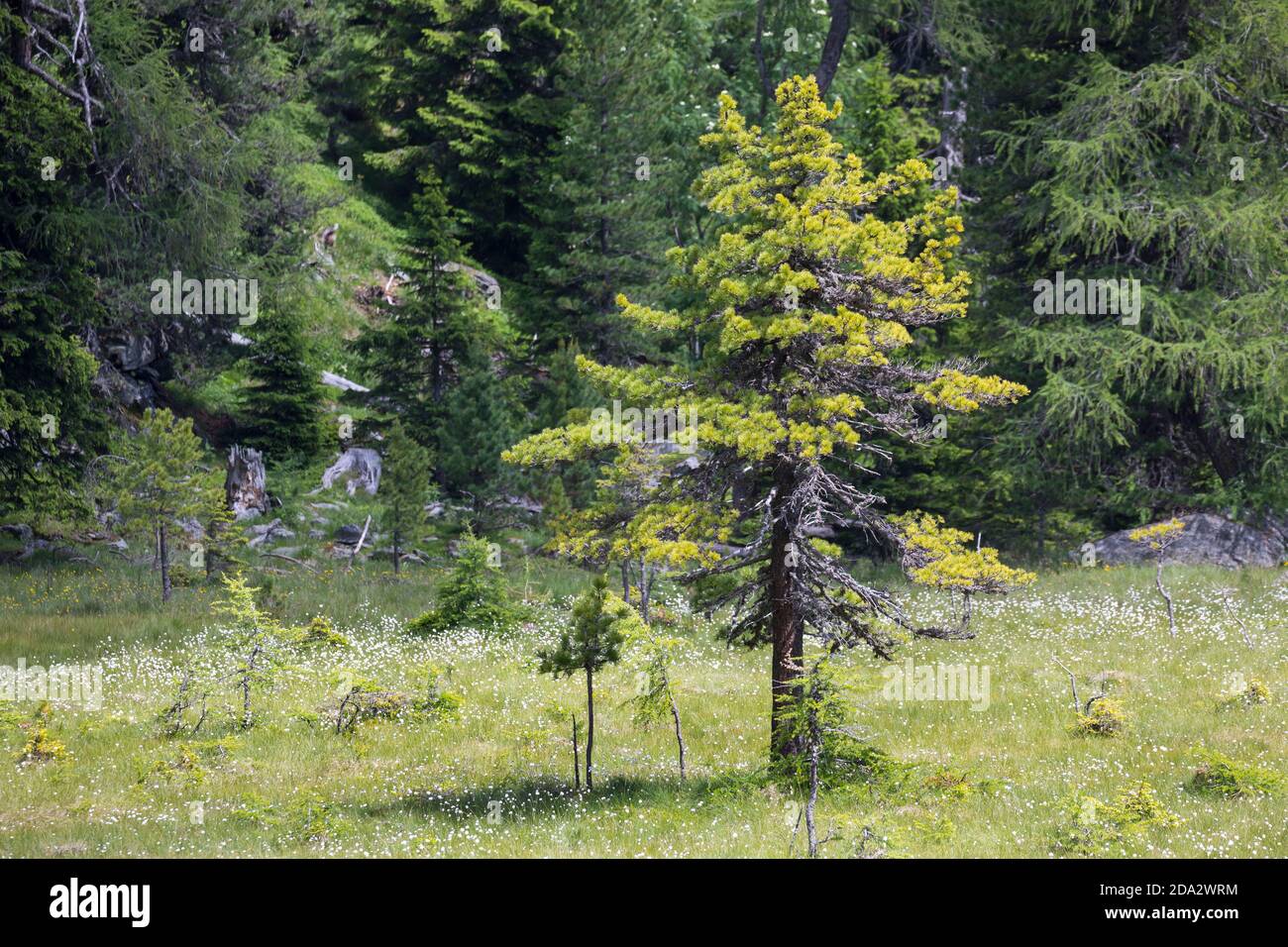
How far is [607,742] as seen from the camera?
15.7 m

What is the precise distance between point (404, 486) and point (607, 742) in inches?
428

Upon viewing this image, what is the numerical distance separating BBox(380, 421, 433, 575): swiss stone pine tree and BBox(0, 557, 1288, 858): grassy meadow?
2.06 meters

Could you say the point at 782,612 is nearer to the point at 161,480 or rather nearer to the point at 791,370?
the point at 791,370

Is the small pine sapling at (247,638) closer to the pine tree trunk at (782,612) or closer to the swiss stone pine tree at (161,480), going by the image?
the swiss stone pine tree at (161,480)

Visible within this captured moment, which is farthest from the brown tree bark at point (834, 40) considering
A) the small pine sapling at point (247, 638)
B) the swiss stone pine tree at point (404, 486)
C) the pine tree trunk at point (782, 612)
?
the small pine sapling at point (247, 638)

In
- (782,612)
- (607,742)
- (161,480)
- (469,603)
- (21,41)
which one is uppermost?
(21,41)

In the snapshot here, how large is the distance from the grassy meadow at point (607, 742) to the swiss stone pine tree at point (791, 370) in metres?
1.53

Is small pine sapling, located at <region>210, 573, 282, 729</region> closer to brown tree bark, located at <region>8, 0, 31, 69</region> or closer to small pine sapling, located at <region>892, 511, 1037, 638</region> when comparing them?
small pine sapling, located at <region>892, 511, 1037, 638</region>

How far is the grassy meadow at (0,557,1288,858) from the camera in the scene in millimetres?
11297

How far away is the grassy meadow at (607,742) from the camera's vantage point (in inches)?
445

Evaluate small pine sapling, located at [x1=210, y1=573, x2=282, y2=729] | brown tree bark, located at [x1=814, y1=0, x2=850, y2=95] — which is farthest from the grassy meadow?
brown tree bark, located at [x1=814, y1=0, x2=850, y2=95]

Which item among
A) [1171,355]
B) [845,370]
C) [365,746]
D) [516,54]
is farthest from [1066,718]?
[516,54]

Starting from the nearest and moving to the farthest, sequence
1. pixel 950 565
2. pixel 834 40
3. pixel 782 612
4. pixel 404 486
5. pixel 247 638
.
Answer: pixel 950 565 → pixel 782 612 → pixel 247 638 → pixel 404 486 → pixel 834 40

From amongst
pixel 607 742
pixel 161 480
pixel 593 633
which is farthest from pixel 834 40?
pixel 593 633
